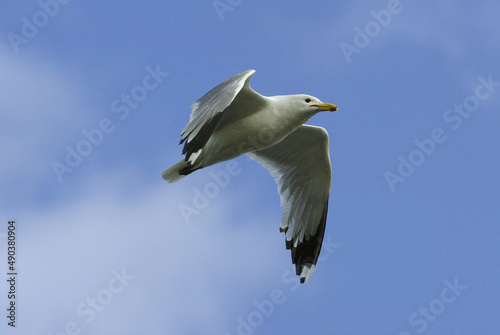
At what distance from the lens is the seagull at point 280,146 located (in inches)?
Answer: 339

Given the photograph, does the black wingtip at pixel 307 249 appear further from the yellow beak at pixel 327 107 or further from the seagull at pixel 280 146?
the yellow beak at pixel 327 107

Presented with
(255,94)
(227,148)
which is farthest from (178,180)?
(255,94)

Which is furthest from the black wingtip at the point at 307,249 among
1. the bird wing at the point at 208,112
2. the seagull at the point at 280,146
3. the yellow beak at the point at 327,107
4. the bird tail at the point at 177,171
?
the bird wing at the point at 208,112

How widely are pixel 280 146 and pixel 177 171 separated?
172 cm

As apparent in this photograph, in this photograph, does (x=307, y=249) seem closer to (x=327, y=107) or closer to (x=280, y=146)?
(x=280, y=146)

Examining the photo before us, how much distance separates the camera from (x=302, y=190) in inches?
437

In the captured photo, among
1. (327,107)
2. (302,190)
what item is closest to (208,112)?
(327,107)

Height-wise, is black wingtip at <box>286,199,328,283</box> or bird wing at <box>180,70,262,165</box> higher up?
bird wing at <box>180,70,262,165</box>

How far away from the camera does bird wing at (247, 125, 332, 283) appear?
10.8 metres

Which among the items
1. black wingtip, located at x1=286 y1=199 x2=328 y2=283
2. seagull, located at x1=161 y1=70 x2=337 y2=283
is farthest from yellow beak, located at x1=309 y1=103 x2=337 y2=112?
black wingtip, located at x1=286 y1=199 x2=328 y2=283

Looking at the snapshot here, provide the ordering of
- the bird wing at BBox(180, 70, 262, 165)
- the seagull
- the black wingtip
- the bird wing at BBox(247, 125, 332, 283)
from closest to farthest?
the bird wing at BBox(180, 70, 262, 165)
the seagull
the bird wing at BBox(247, 125, 332, 283)
the black wingtip

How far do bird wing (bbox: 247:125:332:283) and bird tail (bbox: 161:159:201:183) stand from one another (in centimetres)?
151

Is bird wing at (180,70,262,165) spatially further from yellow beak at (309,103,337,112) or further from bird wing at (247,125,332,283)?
bird wing at (247,125,332,283)

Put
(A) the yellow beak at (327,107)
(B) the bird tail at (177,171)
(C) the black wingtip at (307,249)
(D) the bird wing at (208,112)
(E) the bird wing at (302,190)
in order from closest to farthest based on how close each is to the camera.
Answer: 1. (D) the bird wing at (208,112)
2. (A) the yellow beak at (327,107)
3. (B) the bird tail at (177,171)
4. (E) the bird wing at (302,190)
5. (C) the black wingtip at (307,249)
